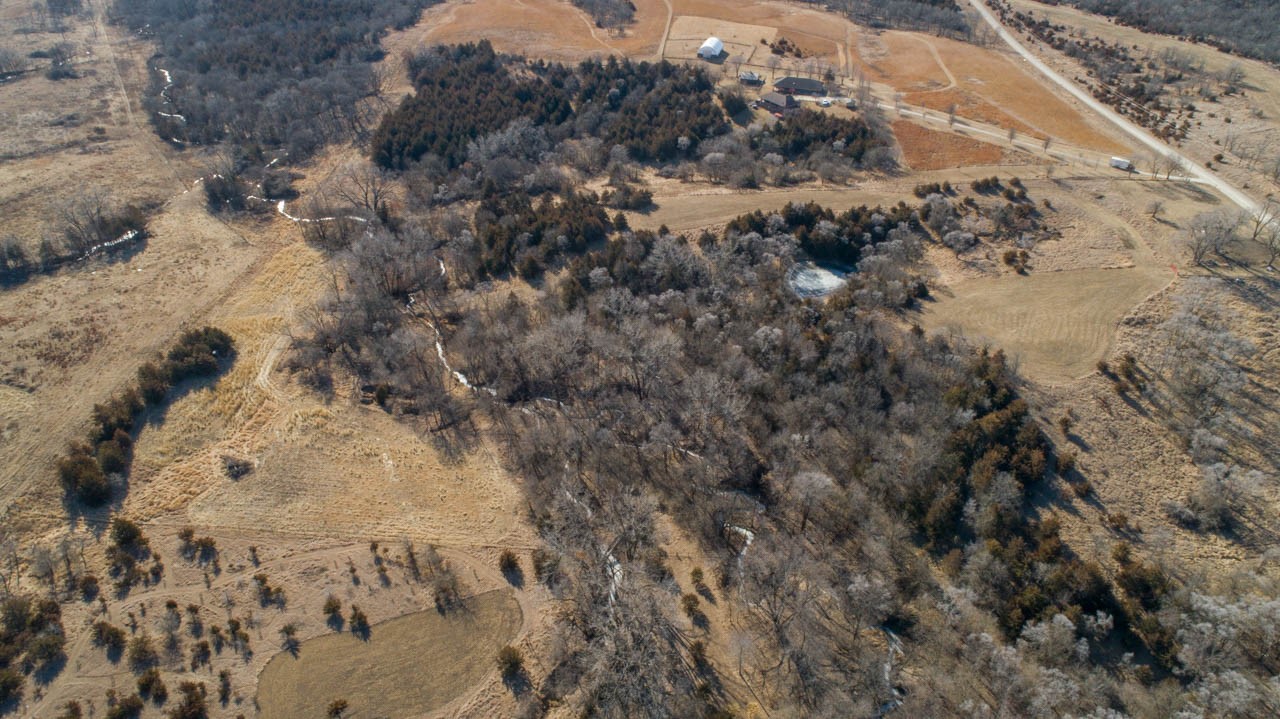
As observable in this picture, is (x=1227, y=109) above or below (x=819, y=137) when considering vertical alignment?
above

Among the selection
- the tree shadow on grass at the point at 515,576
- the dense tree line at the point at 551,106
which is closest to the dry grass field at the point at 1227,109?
the dense tree line at the point at 551,106

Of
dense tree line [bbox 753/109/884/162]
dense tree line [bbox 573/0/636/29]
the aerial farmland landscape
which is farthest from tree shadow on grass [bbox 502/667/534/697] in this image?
dense tree line [bbox 573/0/636/29]

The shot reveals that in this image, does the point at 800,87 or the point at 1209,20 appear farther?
the point at 1209,20

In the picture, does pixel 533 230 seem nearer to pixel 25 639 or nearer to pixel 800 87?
pixel 25 639

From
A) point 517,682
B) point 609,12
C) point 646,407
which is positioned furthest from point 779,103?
point 517,682

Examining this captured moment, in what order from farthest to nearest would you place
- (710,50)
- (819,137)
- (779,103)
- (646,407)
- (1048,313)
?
1. (710,50)
2. (779,103)
3. (819,137)
4. (1048,313)
5. (646,407)

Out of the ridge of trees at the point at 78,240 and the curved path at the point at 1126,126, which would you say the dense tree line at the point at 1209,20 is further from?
the ridge of trees at the point at 78,240
